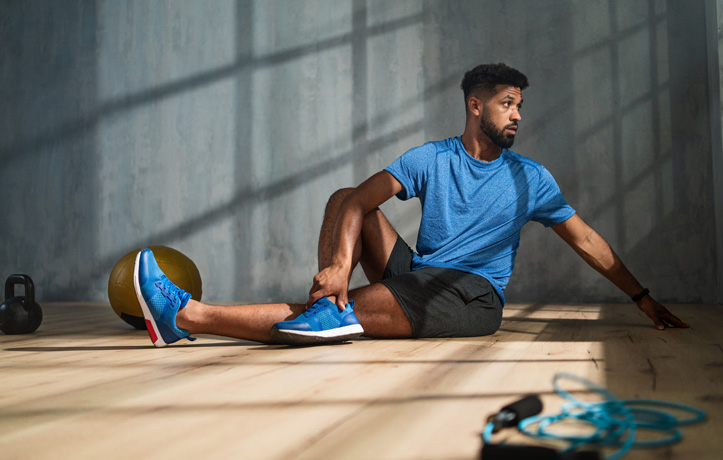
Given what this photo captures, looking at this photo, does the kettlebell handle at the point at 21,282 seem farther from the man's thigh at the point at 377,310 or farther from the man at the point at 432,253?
the man's thigh at the point at 377,310

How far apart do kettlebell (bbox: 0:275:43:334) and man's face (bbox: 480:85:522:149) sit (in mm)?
1959

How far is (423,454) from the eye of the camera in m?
0.87

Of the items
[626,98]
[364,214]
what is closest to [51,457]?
[364,214]

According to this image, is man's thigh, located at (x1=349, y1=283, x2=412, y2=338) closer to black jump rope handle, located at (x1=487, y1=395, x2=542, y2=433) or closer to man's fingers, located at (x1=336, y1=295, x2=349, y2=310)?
man's fingers, located at (x1=336, y1=295, x2=349, y2=310)

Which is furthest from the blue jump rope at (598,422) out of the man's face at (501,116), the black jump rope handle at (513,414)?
the man's face at (501,116)

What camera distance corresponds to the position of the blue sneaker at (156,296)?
6.17ft

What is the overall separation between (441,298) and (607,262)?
716 millimetres

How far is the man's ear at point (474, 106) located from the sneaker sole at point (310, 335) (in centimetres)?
98

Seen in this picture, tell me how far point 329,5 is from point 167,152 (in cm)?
175

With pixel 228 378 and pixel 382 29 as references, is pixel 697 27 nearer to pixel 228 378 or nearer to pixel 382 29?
pixel 382 29

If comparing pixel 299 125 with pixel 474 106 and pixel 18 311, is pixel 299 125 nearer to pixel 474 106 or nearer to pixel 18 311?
pixel 474 106

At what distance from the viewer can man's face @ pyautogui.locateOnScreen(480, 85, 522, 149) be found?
2.34 m

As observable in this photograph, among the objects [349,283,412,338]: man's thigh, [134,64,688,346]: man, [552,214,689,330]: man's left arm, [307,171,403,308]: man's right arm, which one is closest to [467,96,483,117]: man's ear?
[134,64,688,346]: man

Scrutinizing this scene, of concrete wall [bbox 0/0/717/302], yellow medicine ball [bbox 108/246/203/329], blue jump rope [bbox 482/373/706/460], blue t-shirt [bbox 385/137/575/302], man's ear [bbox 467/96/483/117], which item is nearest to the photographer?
blue jump rope [bbox 482/373/706/460]
